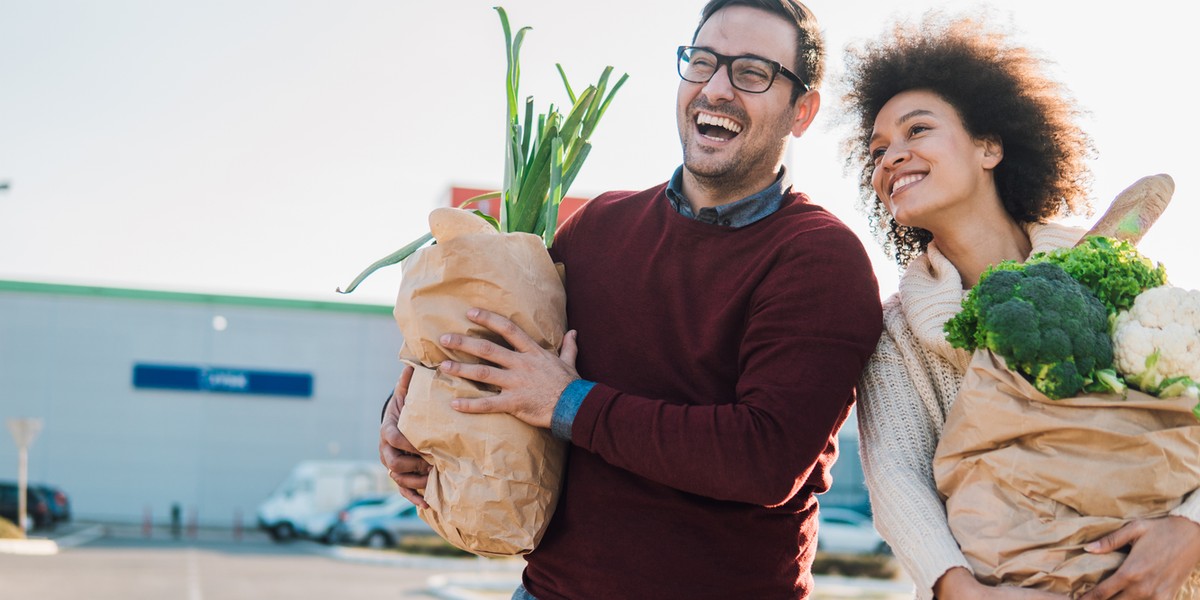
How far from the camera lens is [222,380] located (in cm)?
3366

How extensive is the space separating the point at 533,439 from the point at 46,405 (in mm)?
33966

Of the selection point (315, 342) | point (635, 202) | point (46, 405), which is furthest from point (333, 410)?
point (635, 202)

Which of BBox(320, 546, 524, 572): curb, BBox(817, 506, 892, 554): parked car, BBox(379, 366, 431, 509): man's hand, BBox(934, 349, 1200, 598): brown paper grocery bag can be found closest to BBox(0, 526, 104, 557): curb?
BBox(320, 546, 524, 572): curb

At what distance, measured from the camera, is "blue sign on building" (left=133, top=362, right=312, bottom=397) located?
33.4 meters

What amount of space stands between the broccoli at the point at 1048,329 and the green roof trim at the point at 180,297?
33450 mm

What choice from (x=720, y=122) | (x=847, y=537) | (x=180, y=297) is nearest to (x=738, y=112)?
(x=720, y=122)

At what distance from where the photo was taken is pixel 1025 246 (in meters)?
2.97

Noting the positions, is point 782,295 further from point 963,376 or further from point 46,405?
point 46,405

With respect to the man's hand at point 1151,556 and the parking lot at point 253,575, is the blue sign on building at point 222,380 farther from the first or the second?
the man's hand at point 1151,556

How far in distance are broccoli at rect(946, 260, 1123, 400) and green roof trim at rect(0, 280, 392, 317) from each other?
33.5 metres

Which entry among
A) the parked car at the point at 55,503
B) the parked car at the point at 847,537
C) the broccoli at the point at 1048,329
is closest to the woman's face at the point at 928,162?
the broccoli at the point at 1048,329

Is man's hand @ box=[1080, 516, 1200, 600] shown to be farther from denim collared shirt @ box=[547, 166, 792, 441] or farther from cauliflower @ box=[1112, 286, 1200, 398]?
denim collared shirt @ box=[547, 166, 792, 441]

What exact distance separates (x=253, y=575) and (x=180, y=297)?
2026cm

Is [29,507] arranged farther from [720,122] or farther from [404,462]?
[720,122]
